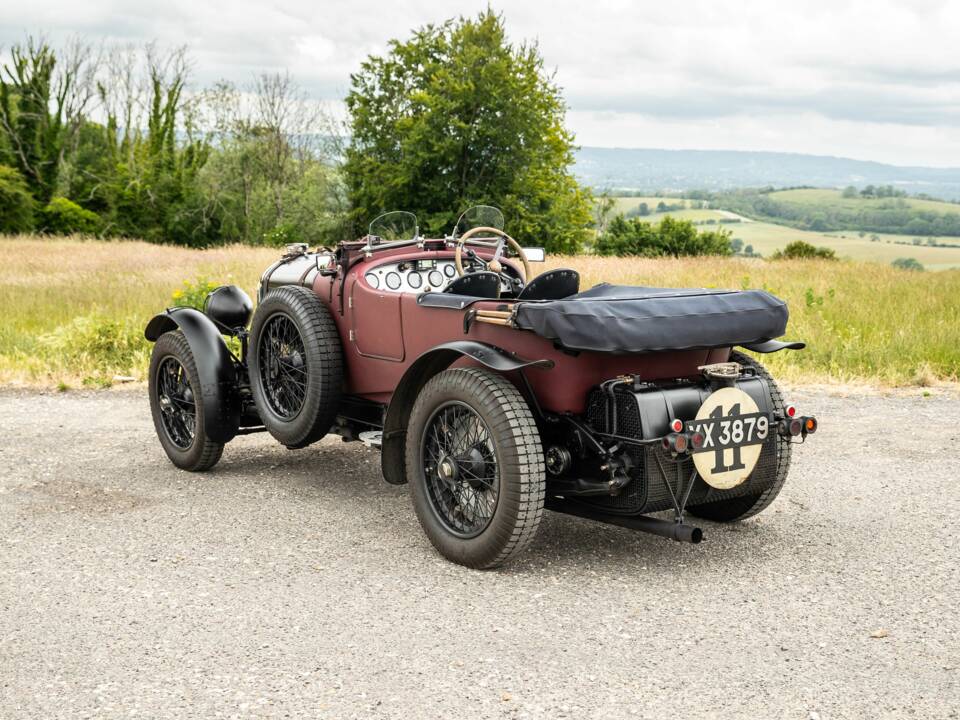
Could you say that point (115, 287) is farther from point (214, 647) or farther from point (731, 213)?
point (731, 213)

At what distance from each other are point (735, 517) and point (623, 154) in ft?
609

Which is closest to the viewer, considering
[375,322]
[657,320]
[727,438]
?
[657,320]

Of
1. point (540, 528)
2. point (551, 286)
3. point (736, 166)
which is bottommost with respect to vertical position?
point (540, 528)

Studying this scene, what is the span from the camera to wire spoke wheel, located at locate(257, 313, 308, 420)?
5.63 metres

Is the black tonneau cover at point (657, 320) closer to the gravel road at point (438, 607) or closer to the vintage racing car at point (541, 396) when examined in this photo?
the vintage racing car at point (541, 396)

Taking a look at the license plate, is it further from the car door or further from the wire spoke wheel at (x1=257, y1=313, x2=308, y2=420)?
the wire spoke wheel at (x1=257, y1=313, x2=308, y2=420)

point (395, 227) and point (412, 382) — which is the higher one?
point (395, 227)

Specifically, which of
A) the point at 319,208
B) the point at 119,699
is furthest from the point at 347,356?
the point at 319,208

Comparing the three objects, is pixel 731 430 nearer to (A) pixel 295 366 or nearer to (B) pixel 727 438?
(B) pixel 727 438

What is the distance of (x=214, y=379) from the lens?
5.96 meters

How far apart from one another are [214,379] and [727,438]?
3124 mm

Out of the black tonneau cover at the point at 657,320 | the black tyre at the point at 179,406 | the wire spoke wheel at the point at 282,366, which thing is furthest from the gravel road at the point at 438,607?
the black tonneau cover at the point at 657,320

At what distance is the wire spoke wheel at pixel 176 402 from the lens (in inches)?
246

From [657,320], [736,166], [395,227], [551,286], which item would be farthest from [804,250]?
[736,166]
